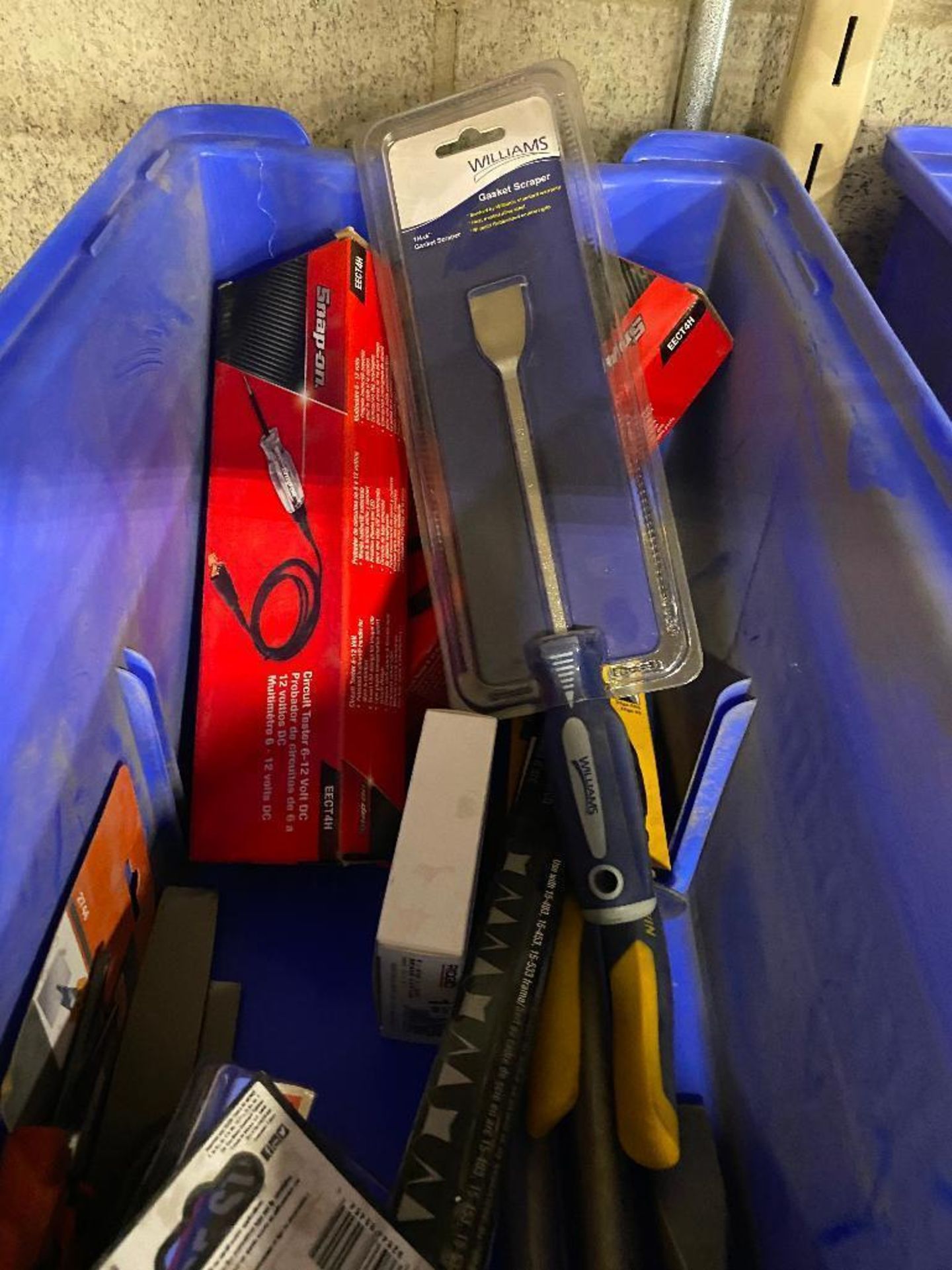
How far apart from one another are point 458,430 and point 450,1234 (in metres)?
0.40

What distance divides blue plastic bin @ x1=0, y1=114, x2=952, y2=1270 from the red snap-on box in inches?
1.0

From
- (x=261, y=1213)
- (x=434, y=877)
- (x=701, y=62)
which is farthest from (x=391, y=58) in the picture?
(x=261, y=1213)

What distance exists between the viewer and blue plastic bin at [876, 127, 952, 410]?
60 cm

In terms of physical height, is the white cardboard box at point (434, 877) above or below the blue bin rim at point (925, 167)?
below

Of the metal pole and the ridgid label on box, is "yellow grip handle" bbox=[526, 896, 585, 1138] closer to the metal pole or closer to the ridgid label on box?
the ridgid label on box

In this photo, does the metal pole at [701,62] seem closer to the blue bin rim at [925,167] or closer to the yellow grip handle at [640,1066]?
the blue bin rim at [925,167]

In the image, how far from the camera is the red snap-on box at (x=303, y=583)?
0.51m

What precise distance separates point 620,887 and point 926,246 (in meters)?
0.48

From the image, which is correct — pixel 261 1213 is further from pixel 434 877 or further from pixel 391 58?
pixel 391 58

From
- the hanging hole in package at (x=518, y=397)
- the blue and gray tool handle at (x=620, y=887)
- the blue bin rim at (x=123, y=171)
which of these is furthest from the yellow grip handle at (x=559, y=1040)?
the blue bin rim at (x=123, y=171)

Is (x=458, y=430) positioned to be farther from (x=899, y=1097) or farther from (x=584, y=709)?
(x=899, y=1097)

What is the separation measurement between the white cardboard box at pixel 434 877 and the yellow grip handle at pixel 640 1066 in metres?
0.08

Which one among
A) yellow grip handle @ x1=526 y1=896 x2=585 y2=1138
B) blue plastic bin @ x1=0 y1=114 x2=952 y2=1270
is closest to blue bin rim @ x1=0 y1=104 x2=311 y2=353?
blue plastic bin @ x1=0 y1=114 x2=952 y2=1270

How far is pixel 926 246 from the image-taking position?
63cm
